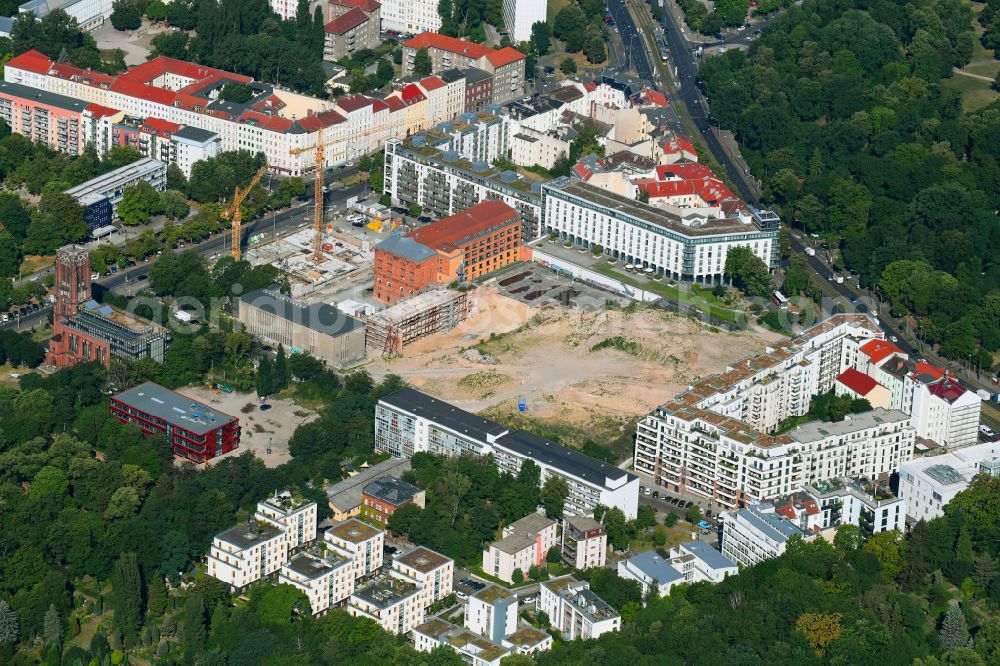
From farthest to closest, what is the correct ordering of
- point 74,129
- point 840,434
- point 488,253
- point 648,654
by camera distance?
point 74,129 < point 488,253 < point 840,434 < point 648,654

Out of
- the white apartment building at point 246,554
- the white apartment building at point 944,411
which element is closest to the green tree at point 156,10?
the white apartment building at point 246,554

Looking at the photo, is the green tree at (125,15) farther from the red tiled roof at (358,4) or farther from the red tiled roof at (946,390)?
the red tiled roof at (946,390)

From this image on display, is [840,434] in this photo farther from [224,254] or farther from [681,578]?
[224,254]

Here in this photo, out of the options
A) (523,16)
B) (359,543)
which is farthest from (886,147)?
(359,543)

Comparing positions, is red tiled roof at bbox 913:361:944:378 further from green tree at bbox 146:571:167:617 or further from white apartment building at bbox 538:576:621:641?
green tree at bbox 146:571:167:617

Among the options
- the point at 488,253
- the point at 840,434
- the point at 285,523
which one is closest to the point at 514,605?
the point at 285,523
